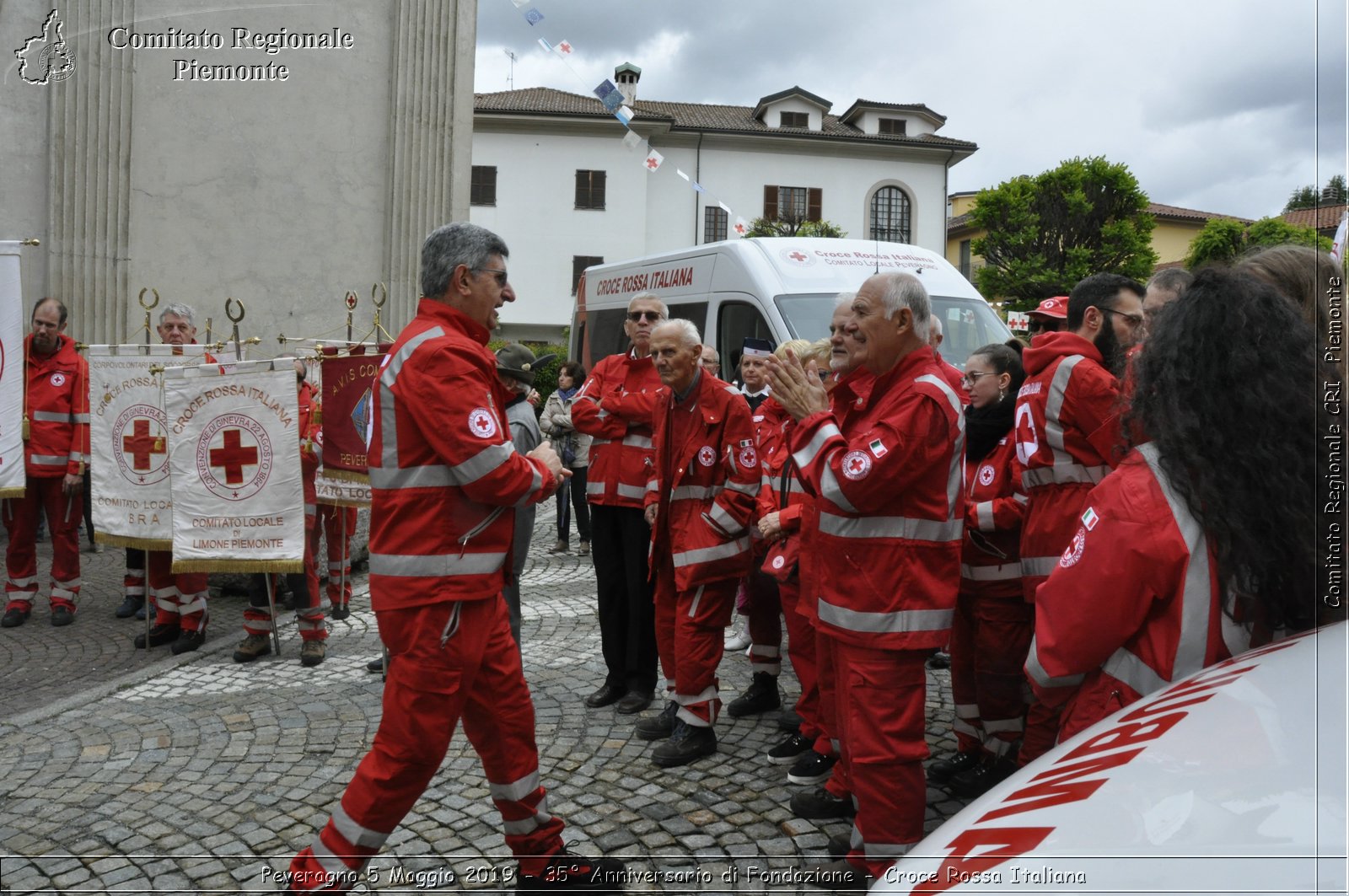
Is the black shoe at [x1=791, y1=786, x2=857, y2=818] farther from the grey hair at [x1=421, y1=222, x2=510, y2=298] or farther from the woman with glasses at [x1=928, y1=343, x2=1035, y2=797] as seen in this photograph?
the grey hair at [x1=421, y1=222, x2=510, y2=298]

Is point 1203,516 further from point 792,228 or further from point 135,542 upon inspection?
point 792,228

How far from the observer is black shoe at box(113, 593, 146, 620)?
7.44m

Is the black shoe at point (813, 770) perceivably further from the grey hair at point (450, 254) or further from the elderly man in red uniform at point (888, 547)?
the grey hair at point (450, 254)

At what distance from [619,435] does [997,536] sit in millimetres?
2100

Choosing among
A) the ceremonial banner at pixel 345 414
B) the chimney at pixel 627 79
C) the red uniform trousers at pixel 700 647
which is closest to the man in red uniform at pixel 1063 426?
the red uniform trousers at pixel 700 647

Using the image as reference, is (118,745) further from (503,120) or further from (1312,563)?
(503,120)

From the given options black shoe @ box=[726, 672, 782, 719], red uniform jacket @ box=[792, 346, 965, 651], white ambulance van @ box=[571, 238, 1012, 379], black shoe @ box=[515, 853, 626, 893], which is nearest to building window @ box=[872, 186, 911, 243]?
white ambulance van @ box=[571, 238, 1012, 379]

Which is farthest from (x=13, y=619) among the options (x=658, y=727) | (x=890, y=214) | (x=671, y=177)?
(x=890, y=214)

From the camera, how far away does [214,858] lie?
348cm

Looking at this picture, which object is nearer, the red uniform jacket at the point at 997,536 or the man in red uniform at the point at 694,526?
the red uniform jacket at the point at 997,536

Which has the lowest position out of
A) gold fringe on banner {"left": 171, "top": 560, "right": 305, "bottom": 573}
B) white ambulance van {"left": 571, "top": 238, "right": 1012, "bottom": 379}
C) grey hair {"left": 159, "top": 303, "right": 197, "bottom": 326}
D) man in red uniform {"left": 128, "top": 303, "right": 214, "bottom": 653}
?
man in red uniform {"left": 128, "top": 303, "right": 214, "bottom": 653}

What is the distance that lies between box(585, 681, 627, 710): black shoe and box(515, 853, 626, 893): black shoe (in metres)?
2.02

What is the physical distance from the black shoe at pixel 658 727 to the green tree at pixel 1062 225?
34.2 meters

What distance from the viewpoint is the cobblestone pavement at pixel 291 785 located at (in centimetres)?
344
